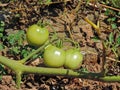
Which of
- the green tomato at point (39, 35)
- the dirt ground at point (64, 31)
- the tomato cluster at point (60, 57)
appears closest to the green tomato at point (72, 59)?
the tomato cluster at point (60, 57)

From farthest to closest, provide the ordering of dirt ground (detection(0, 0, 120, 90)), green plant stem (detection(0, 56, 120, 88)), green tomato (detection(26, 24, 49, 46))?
dirt ground (detection(0, 0, 120, 90)), green tomato (detection(26, 24, 49, 46)), green plant stem (detection(0, 56, 120, 88))

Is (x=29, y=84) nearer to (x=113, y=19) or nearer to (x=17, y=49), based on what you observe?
(x=17, y=49)

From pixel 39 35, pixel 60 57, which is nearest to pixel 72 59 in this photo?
pixel 60 57

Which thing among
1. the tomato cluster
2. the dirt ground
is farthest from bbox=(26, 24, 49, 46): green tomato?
the dirt ground

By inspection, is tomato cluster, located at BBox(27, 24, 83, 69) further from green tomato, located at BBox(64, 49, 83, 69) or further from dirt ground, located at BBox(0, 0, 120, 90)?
dirt ground, located at BBox(0, 0, 120, 90)

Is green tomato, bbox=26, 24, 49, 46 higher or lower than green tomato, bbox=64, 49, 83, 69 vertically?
higher

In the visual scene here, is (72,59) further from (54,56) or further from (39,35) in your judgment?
(39,35)

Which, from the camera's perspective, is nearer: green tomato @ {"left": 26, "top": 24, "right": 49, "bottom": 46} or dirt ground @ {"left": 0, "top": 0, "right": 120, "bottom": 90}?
green tomato @ {"left": 26, "top": 24, "right": 49, "bottom": 46}
